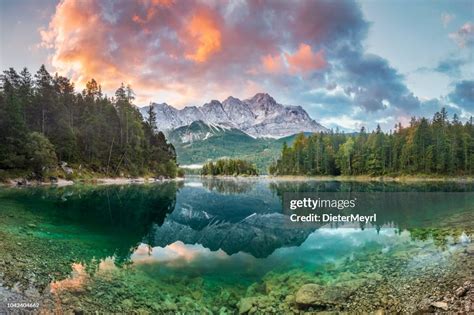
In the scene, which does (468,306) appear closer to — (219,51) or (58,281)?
(58,281)

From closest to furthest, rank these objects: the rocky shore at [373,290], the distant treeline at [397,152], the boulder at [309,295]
A: 1. the rocky shore at [373,290]
2. the boulder at [309,295]
3. the distant treeline at [397,152]

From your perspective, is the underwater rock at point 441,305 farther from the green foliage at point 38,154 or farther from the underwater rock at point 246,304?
the green foliage at point 38,154

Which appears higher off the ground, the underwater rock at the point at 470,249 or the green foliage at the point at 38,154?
the green foliage at the point at 38,154

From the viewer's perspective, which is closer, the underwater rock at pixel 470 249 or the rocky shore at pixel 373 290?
the rocky shore at pixel 373 290

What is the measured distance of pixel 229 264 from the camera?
1542cm

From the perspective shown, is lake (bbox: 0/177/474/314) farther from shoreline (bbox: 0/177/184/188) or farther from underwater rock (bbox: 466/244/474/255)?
shoreline (bbox: 0/177/184/188)

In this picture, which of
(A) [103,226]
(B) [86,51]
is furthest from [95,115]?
(A) [103,226]

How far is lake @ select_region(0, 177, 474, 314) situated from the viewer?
10570mm

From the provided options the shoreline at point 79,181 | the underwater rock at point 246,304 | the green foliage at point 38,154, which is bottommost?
the underwater rock at point 246,304

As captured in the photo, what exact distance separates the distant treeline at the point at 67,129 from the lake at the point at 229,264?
36.9m

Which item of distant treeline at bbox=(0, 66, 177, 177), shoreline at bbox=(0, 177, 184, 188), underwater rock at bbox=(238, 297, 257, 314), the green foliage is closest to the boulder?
underwater rock at bbox=(238, 297, 257, 314)

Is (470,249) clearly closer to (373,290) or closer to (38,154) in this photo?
(373,290)

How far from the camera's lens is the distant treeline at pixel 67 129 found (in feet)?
183

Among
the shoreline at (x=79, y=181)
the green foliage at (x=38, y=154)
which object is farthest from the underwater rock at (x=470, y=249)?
the green foliage at (x=38, y=154)
